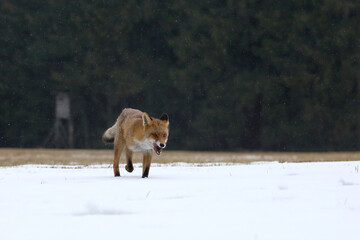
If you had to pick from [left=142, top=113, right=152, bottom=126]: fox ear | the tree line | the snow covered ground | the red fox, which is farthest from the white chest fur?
the tree line

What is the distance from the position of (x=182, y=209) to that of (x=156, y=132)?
233cm

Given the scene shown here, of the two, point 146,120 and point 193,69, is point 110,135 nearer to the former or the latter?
point 146,120

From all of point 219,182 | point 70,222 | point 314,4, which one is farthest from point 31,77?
point 70,222

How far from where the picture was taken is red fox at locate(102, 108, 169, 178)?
6.69m

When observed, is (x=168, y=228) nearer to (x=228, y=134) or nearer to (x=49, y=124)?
(x=228, y=134)

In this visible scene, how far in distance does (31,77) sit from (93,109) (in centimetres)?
293

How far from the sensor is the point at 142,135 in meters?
6.88

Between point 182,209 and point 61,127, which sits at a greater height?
point 182,209

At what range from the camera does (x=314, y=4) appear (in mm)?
20750

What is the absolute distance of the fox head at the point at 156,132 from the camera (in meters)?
6.65

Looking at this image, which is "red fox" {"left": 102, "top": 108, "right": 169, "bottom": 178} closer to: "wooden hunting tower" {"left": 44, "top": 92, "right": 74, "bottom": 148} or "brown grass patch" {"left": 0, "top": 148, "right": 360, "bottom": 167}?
"brown grass patch" {"left": 0, "top": 148, "right": 360, "bottom": 167}

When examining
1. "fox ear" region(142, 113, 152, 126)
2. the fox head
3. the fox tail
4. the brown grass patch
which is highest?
"fox ear" region(142, 113, 152, 126)

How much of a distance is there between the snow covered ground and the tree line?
14646mm

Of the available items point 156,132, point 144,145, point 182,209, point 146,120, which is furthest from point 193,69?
point 182,209
